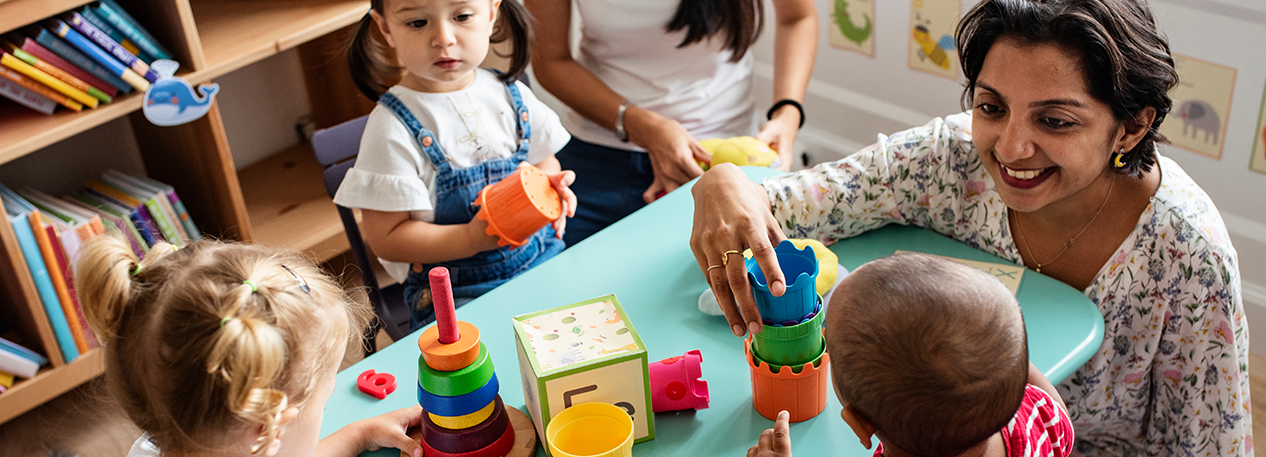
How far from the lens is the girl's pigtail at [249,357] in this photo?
83 cm

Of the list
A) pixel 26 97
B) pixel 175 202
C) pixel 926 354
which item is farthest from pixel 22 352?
pixel 926 354

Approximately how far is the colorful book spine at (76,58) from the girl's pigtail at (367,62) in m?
0.56

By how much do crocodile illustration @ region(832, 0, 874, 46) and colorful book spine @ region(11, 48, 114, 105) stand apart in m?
1.87

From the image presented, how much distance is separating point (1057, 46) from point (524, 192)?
2.36 feet

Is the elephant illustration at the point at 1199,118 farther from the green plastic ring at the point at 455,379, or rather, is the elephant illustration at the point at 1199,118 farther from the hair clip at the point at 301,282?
the hair clip at the point at 301,282

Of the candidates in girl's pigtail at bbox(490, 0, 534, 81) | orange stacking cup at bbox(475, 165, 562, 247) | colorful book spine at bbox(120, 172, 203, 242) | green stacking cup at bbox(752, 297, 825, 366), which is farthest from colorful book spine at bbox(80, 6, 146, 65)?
green stacking cup at bbox(752, 297, 825, 366)

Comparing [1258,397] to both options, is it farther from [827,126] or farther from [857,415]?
[857,415]

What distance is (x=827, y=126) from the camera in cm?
295

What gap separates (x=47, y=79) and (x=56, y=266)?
1.30ft

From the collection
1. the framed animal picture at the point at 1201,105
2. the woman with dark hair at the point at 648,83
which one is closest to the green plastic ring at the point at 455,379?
the woman with dark hair at the point at 648,83

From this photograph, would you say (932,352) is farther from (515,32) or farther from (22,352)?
(22,352)

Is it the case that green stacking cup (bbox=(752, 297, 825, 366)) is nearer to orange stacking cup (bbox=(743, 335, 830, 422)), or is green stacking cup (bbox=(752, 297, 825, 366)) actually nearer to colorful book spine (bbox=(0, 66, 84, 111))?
orange stacking cup (bbox=(743, 335, 830, 422))

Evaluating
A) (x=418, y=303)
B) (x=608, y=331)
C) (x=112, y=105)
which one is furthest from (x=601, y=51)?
(x=608, y=331)

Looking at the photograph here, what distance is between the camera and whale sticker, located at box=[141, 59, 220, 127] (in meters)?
1.92
